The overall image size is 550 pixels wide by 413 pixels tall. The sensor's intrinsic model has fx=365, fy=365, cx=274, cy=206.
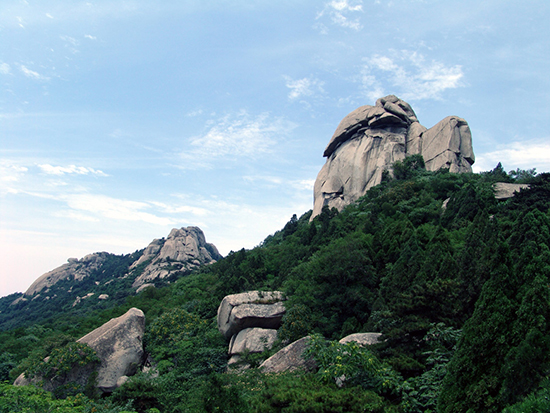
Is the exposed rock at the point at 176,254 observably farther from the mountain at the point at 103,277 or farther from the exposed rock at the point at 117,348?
the exposed rock at the point at 117,348

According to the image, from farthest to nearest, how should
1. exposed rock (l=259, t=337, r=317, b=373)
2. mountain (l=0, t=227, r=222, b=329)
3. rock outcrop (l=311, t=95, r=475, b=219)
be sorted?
mountain (l=0, t=227, r=222, b=329)
rock outcrop (l=311, t=95, r=475, b=219)
exposed rock (l=259, t=337, r=317, b=373)

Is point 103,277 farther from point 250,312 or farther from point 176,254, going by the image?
point 250,312

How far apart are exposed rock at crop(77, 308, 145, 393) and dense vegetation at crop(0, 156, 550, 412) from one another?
88 cm

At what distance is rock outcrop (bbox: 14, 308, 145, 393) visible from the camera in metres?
17.7

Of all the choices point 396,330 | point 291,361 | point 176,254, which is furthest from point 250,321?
point 176,254

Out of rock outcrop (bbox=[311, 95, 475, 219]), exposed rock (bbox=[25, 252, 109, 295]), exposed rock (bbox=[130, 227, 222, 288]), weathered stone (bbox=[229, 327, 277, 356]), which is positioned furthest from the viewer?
exposed rock (bbox=[25, 252, 109, 295])

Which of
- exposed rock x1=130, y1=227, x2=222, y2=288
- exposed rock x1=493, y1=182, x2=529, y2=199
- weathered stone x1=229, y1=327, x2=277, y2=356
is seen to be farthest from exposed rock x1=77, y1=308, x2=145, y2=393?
exposed rock x1=130, y1=227, x2=222, y2=288

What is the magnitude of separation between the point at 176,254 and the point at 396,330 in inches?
2444

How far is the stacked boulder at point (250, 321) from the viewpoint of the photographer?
59.2 ft

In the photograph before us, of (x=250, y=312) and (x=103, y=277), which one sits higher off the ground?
(x=103, y=277)

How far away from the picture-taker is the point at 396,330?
428 inches

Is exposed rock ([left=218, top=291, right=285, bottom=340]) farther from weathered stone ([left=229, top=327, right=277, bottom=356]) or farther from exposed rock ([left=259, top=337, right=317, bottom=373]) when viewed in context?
exposed rock ([left=259, top=337, right=317, bottom=373])

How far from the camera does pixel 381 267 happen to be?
20234mm

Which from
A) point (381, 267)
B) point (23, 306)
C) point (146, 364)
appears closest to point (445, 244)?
point (381, 267)
